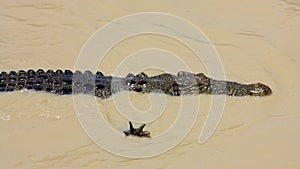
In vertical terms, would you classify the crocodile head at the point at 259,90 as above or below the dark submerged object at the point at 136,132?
above

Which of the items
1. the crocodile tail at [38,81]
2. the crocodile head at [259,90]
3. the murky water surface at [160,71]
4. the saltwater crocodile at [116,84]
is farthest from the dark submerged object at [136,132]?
the crocodile head at [259,90]

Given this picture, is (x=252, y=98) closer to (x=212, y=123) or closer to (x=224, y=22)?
(x=212, y=123)

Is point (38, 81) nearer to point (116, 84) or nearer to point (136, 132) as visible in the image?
point (116, 84)

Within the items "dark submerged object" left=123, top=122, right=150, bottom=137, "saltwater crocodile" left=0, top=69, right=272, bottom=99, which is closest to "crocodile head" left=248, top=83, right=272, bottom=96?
"saltwater crocodile" left=0, top=69, right=272, bottom=99

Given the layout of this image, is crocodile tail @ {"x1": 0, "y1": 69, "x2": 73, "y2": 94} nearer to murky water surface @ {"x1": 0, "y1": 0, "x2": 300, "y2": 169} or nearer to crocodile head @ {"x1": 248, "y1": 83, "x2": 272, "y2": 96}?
murky water surface @ {"x1": 0, "y1": 0, "x2": 300, "y2": 169}

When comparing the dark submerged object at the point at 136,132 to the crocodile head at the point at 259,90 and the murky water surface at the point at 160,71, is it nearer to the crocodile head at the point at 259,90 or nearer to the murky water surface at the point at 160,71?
the murky water surface at the point at 160,71

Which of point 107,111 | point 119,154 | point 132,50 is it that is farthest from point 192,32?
point 119,154
